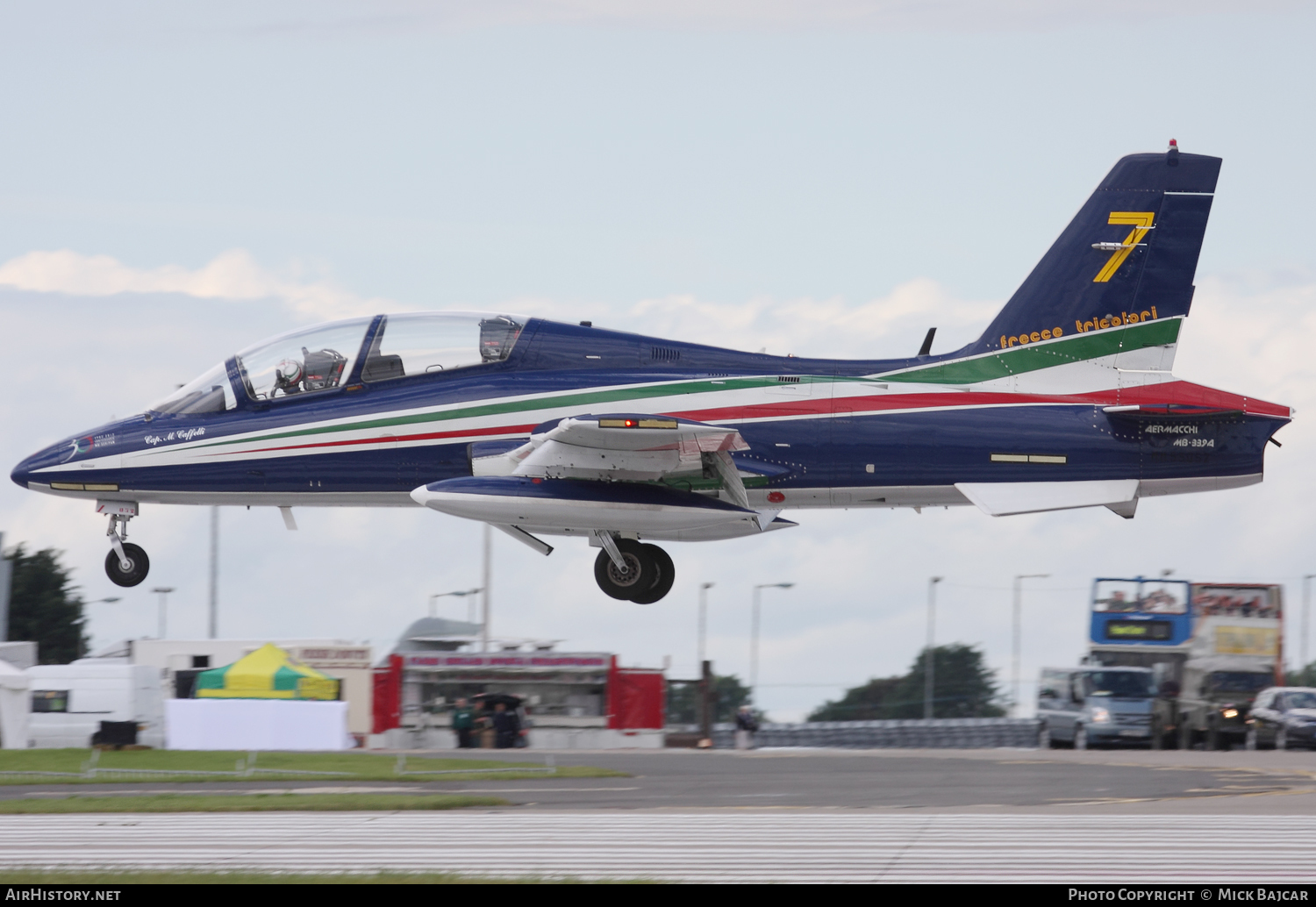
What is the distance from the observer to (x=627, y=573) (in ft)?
71.6

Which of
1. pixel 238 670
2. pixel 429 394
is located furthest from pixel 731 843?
pixel 238 670

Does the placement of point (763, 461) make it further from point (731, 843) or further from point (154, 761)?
point (154, 761)

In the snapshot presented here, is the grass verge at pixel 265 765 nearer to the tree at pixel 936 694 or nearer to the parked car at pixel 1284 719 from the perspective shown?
the parked car at pixel 1284 719

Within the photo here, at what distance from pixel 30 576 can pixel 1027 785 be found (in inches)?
2502

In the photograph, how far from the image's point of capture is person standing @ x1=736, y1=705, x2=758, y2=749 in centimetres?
4200

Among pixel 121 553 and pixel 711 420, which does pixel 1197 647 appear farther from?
pixel 121 553

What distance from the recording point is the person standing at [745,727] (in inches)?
1654

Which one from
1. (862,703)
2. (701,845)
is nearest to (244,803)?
(701,845)

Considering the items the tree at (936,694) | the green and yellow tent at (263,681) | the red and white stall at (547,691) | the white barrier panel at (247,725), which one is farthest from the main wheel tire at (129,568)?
the tree at (936,694)

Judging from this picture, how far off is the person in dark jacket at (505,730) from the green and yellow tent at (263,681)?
4.25m

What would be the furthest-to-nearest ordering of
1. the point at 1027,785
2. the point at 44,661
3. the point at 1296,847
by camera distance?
the point at 44,661, the point at 1027,785, the point at 1296,847

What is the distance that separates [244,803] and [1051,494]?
12004 millimetres

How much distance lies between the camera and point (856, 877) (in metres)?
13.3

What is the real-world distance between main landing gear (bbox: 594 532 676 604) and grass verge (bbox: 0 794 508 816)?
3.44m
